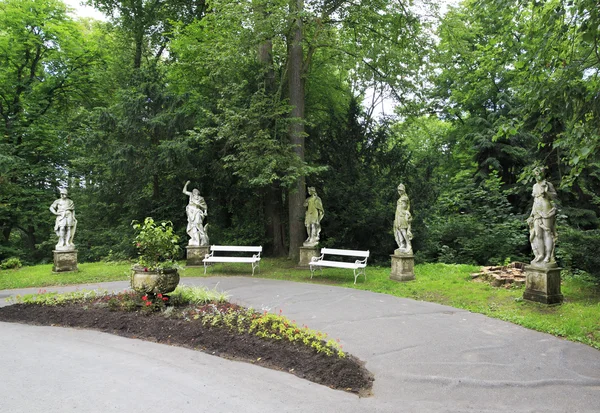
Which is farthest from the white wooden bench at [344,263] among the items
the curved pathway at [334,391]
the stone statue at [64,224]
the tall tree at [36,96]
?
the tall tree at [36,96]

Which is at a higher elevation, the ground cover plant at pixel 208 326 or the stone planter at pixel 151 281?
the stone planter at pixel 151 281

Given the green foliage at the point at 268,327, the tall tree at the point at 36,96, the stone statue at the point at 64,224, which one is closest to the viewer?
the green foliage at the point at 268,327

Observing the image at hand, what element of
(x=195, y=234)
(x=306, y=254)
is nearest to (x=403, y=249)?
(x=306, y=254)

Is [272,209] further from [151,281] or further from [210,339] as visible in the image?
[210,339]

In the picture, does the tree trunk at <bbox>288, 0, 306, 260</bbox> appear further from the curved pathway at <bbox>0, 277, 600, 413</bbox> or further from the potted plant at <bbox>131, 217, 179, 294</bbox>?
the curved pathway at <bbox>0, 277, 600, 413</bbox>

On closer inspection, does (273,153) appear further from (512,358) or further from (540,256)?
(512,358)

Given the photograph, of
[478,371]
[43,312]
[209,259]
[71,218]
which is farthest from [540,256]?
[71,218]

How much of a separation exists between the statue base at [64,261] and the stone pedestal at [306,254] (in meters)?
7.12

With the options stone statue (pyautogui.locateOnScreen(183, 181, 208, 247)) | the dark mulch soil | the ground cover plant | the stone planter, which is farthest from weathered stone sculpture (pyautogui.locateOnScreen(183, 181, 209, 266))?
the stone planter

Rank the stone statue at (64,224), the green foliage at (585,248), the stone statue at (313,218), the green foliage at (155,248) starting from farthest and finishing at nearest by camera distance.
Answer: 1. the stone statue at (313,218)
2. the stone statue at (64,224)
3. the green foliage at (585,248)
4. the green foliage at (155,248)

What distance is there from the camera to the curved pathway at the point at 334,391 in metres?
3.65

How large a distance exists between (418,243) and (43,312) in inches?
442

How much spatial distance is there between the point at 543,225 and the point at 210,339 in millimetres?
6355

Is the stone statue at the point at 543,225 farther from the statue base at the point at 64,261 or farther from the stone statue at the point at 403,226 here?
the statue base at the point at 64,261
